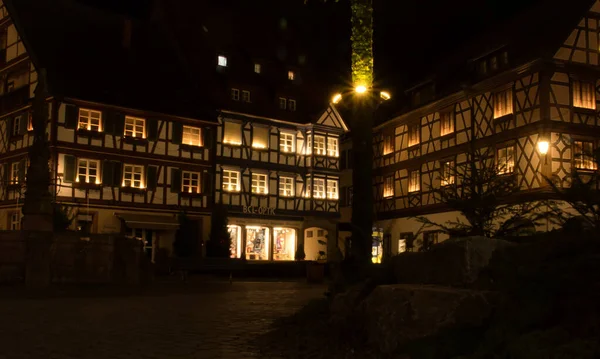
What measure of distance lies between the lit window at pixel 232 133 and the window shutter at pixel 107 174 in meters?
8.42

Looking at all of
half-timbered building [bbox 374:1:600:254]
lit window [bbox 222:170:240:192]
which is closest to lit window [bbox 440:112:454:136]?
half-timbered building [bbox 374:1:600:254]

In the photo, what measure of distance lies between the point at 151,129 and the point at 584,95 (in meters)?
23.9

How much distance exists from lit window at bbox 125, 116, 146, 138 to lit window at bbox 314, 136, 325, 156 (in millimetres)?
13218

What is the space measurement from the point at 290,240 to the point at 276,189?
384cm

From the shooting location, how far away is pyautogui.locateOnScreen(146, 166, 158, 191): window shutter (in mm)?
40656

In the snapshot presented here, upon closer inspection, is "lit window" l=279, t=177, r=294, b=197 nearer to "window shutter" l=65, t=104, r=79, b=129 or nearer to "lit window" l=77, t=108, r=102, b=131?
"lit window" l=77, t=108, r=102, b=131

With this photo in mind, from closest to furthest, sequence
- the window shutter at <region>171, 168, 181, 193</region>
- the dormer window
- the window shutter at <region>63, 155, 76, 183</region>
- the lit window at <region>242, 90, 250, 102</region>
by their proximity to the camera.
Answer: the window shutter at <region>63, 155, 76, 183</region>, the window shutter at <region>171, 168, 181, 193</region>, the lit window at <region>242, 90, 250, 102</region>, the dormer window

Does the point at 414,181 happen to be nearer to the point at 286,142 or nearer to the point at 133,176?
the point at 286,142

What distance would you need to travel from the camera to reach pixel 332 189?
49.9 metres

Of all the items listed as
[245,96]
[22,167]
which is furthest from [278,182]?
[22,167]

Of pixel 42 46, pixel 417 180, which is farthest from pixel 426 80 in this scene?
pixel 42 46

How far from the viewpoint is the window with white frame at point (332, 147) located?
1962 inches

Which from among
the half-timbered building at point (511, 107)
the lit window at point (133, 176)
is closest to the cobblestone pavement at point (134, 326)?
the half-timbered building at point (511, 107)

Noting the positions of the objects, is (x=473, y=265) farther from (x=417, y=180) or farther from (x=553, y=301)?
(x=417, y=180)
